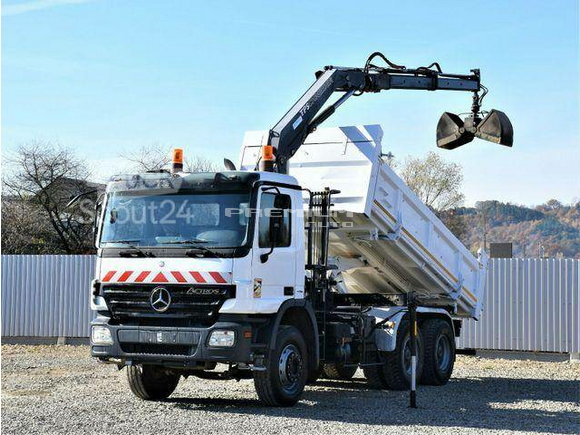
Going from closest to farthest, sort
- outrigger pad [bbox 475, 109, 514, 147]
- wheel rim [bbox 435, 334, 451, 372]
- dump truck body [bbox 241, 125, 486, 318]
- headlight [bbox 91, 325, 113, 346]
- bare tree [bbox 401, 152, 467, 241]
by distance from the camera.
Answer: headlight [bbox 91, 325, 113, 346] → dump truck body [bbox 241, 125, 486, 318] → outrigger pad [bbox 475, 109, 514, 147] → wheel rim [bbox 435, 334, 451, 372] → bare tree [bbox 401, 152, 467, 241]

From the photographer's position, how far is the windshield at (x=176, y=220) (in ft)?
33.3

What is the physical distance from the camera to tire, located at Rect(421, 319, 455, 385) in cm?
1385

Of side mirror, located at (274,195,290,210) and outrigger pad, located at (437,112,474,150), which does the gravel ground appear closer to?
side mirror, located at (274,195,290,210)

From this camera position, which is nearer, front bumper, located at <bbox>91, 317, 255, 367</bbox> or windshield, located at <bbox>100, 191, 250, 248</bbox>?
front bumper, located at <bbox>91, 317, 255, 367</bbox>

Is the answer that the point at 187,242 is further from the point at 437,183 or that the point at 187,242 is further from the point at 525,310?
the point at 437,183

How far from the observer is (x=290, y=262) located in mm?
10797

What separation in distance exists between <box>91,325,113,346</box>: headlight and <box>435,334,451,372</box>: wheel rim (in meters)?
5.80

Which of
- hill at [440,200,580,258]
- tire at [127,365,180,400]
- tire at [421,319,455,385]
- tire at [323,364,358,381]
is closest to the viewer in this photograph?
tire at [127,365,180,400]

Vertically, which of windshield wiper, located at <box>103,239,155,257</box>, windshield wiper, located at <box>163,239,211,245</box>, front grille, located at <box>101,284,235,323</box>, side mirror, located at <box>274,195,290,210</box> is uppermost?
side mirror, located at <box>274,195,290,210</box>

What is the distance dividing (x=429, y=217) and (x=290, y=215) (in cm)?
359

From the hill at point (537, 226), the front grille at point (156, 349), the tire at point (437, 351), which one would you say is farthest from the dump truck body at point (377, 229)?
the hill at point (537, 226)

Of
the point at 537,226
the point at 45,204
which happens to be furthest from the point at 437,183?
the point at 537,226

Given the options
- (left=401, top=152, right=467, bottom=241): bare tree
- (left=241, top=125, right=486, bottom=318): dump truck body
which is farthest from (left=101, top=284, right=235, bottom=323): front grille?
(left=401, top=152, right=467, bottom=241): bare tree

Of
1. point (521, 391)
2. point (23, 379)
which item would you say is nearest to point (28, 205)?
point (23, 379)
